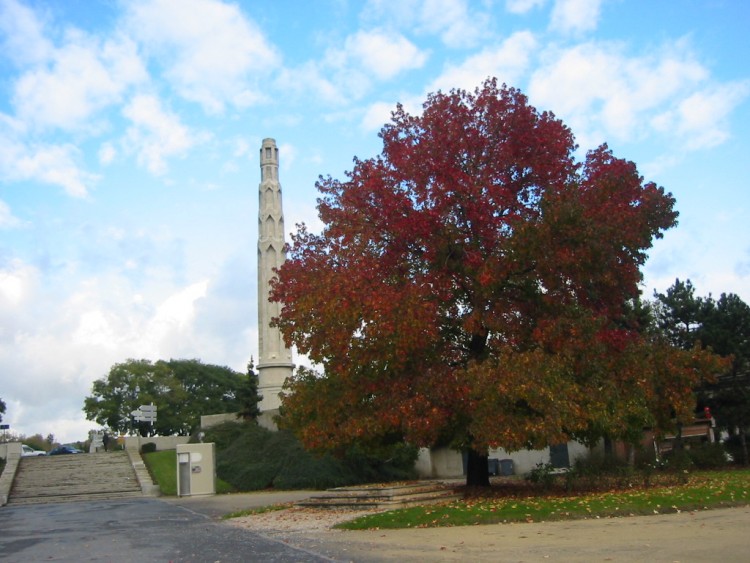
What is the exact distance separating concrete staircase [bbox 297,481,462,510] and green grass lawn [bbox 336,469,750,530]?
127 cm

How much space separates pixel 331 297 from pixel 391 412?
9.49 ft

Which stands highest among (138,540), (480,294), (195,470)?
(480,294)

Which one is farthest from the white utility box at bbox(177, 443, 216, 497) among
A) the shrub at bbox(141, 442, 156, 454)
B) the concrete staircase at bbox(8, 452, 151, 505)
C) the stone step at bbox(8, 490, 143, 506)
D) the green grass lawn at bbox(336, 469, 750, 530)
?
the green grass lawn at bbox(336, 469, 750, 530)

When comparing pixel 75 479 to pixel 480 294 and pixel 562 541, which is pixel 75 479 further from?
pixel 562 541

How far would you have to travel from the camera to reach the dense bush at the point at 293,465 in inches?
1102

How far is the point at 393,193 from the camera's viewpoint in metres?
17.5

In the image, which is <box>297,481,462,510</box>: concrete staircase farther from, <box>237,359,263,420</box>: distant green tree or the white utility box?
<box>237,359,263,420</box>: distant green tree

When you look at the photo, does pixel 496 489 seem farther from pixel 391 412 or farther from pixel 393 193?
pixel 393 193

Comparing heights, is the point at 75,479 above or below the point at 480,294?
below

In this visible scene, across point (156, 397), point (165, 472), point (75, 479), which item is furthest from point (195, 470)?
point (156, 397)

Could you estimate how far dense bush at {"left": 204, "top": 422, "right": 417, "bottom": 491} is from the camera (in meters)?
28.0

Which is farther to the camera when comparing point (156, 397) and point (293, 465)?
point (156, 397)

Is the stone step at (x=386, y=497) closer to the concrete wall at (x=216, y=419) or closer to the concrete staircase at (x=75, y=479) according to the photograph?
the concrete staircase at (x=75, y=479)

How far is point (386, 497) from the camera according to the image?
1627 centimetres
